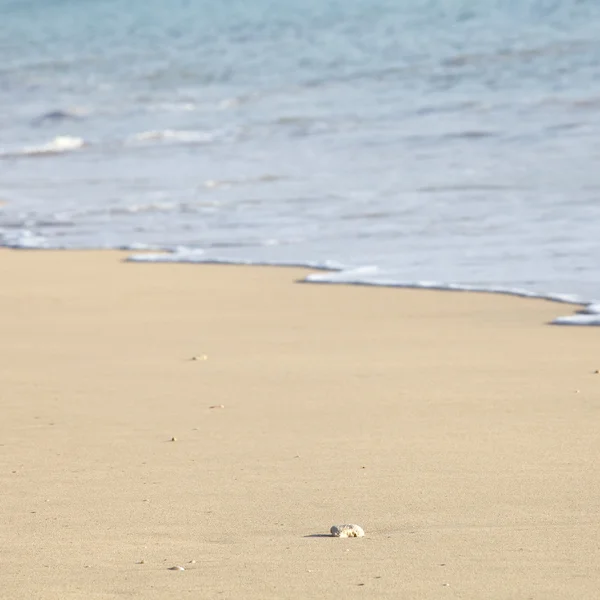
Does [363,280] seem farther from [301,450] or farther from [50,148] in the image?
[50,148]

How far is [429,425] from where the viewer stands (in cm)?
420

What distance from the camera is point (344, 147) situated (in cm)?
1603

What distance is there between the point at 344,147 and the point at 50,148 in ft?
17.2

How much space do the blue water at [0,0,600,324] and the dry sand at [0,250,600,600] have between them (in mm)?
1418

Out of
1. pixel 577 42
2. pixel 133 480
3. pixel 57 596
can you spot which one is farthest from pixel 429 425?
pixel 577 42

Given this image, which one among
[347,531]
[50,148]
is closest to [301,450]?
[347,531]

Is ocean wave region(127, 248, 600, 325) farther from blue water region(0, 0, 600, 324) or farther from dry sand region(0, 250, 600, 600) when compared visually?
dry sand region(0, 250, 600, 600)

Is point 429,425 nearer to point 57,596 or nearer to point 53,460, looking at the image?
point 53,460

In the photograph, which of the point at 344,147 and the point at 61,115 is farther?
the point at 61,115

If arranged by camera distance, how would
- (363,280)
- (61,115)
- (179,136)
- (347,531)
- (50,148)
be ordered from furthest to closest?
(61,115) < (50,148) < (179,136) < (363,280) < (347,531)

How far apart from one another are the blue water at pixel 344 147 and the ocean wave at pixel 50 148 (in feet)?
0.26

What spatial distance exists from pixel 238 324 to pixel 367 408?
6.43 ft

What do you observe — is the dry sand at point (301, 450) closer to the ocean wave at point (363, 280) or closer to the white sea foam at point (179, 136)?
the ocean wave at point (363, 280)

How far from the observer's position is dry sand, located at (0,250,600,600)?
2.83m
